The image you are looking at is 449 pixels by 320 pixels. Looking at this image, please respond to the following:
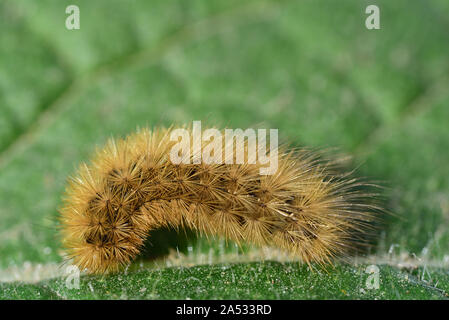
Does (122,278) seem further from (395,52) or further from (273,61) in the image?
(395,52)

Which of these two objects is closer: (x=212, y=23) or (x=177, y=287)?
(x=177, y=287)

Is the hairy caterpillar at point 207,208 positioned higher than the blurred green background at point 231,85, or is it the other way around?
the blurred green background at point 231,85

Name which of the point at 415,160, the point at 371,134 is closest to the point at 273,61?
the point at 371,134

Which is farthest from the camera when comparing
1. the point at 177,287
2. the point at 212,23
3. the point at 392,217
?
the point at 212,23

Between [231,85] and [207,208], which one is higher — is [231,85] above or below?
above

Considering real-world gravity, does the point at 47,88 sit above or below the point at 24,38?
below
